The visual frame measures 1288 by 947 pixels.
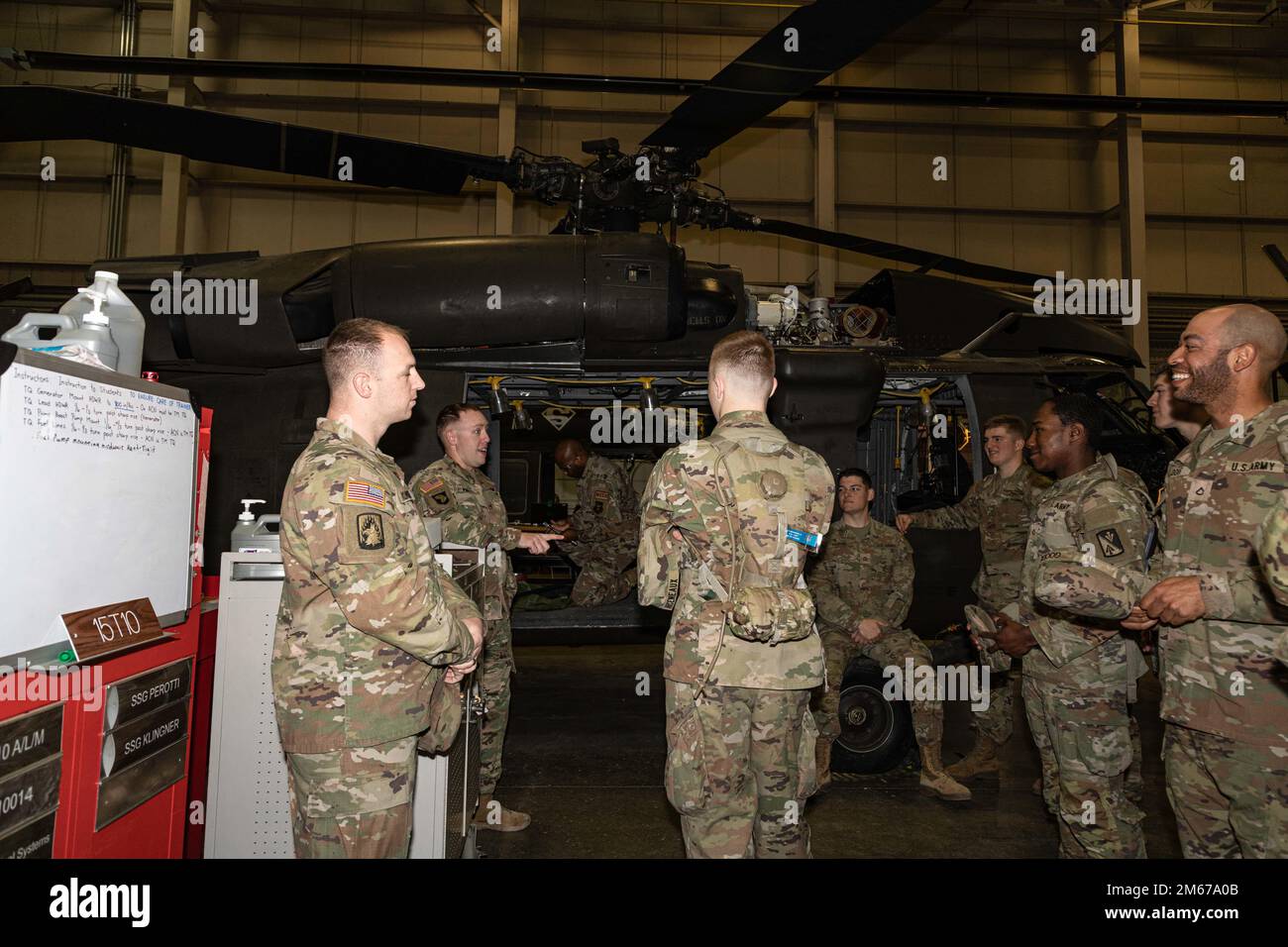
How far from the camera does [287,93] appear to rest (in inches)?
456

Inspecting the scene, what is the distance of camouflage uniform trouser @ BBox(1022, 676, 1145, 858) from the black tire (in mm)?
1350

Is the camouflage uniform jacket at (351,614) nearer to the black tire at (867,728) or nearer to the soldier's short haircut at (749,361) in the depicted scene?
the soldier's short haircut at (749,361)

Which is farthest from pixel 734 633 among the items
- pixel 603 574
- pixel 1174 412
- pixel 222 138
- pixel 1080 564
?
pixel 222 138

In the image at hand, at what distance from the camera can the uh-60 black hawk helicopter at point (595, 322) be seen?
159 inches

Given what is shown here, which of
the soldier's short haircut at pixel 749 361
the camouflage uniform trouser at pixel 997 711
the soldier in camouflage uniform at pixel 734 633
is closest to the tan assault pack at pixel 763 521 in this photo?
the soldier in camouflage uniform at pixel 734 633

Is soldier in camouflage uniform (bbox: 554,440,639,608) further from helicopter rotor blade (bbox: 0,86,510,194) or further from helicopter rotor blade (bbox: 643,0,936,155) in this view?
helicopter rotor blade (bbox: 643,0,936,155)

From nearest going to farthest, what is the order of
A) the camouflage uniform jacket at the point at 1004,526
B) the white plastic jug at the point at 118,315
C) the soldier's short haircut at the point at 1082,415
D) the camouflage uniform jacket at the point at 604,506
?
→ the white plastic jug at the point at 118,315
the soldier's short haircut at the point at 1082,415
the camouflage uniform jacket at the point at 1004,526
the camouflage uniform jacket at the point at 604,506

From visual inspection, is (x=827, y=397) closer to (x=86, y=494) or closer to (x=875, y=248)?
(x=875, y=248)

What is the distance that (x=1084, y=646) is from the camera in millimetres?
2631

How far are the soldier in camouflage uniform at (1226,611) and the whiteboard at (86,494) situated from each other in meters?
2.72

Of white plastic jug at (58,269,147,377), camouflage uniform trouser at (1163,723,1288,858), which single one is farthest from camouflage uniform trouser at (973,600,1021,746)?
white plastic jug at (58,269,147,377)

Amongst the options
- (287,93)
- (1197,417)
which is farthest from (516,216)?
(1197,417)

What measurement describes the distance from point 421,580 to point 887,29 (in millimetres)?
3503

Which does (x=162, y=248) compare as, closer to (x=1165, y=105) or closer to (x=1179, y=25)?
(x=1165, y=105)
